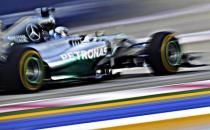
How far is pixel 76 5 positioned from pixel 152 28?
43 cm

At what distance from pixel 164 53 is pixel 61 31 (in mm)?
598

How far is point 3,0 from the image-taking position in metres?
2.84

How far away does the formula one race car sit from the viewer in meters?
2.89

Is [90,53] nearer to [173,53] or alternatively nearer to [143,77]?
[143,77]

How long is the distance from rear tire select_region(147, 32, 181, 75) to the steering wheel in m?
0.59

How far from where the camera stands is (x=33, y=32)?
3008 mm

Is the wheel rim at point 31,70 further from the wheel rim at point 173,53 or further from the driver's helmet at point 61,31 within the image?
the wheel rim at point 173,53

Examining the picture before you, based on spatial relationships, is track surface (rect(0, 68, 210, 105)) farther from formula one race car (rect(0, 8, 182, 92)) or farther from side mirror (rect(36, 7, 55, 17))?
side mirror (rect(36, 7, 55, 17))

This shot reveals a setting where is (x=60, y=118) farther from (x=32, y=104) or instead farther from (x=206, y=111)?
(x=206, y=111)

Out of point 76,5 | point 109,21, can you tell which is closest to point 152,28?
point 109,21

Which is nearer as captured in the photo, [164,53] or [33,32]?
[33,32]

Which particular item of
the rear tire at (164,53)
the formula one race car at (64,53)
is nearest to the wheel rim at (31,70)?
the formula one race car at (64,53)

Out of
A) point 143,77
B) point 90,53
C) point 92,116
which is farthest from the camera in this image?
point 90,53

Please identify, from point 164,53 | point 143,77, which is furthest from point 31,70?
point 164,53
